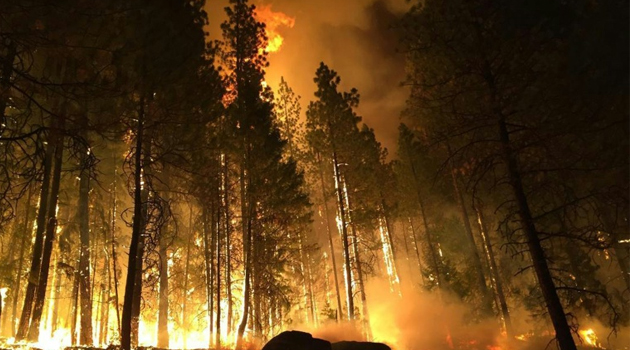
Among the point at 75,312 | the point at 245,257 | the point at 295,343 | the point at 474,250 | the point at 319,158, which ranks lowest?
the point at 295,343

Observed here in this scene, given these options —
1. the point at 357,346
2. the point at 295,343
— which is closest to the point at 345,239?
the point at 357,346

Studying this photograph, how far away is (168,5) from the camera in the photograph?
1250 centimetres

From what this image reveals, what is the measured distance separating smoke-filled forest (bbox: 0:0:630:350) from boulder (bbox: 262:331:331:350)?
9 cm

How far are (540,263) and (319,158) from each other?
1788cm

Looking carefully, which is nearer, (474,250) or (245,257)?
(474,250)

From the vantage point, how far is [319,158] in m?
24.5

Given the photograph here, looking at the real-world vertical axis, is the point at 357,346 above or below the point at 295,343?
below

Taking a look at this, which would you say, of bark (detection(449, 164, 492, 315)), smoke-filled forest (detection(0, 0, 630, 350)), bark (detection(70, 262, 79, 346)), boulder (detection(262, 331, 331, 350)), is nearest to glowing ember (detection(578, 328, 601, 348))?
smoke-filled forest (detection(0, 0, 630, 350))

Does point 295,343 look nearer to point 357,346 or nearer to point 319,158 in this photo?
point 357,346

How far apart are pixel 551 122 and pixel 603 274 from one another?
26.5m

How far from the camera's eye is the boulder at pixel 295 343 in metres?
10.2

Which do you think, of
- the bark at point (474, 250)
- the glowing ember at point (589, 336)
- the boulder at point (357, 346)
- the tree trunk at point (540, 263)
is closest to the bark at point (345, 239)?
the bark at point (474, 250)

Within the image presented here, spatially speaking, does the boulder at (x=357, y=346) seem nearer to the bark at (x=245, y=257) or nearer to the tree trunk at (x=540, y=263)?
the bark at (x=245, y=257)

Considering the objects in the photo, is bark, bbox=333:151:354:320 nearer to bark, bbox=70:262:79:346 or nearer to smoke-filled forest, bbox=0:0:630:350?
smoke-filled forest, bbox=0:0:630:350
